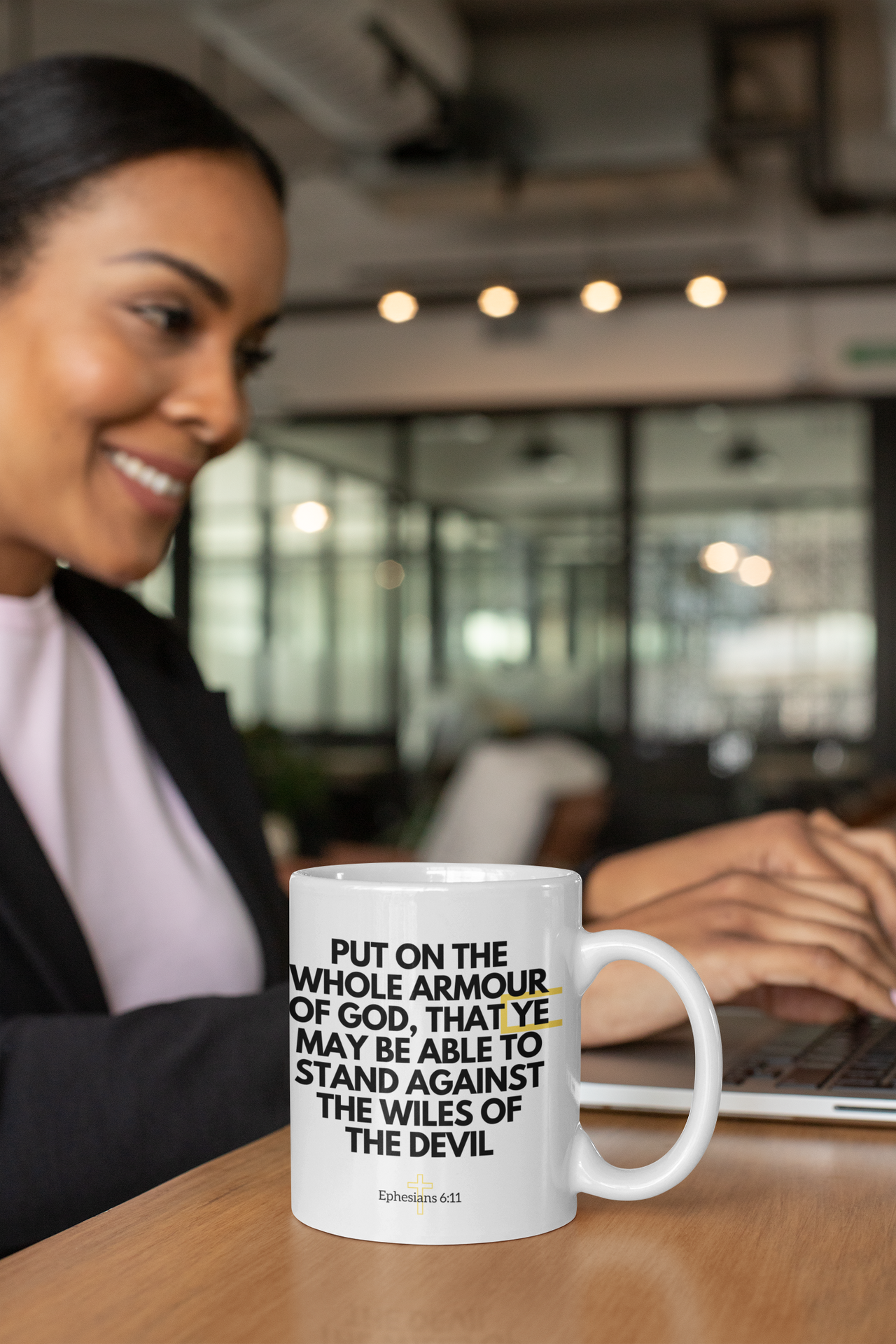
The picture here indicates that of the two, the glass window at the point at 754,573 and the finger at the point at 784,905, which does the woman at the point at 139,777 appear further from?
the glass window at the point at 754,573

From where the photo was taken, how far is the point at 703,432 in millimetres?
6590

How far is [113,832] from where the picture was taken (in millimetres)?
1179

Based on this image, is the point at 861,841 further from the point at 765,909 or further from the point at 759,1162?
the point at 759,1162

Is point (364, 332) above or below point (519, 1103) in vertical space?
above

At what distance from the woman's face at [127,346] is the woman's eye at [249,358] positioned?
15 millimetres

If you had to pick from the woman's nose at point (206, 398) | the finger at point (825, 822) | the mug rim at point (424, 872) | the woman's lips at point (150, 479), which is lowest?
the finger at point (825, 822)

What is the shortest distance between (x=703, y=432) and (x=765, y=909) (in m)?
6.04

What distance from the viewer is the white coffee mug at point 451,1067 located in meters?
0.49

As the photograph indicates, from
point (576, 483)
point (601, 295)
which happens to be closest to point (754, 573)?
point (576, 483)

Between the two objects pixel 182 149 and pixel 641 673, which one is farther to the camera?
pixel 641 673

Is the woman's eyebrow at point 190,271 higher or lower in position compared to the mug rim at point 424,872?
higher

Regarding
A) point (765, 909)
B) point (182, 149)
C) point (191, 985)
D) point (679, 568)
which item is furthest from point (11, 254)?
point (679, 568)

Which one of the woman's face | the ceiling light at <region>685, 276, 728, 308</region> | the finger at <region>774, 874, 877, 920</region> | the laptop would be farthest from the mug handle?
the ceiling light at <region>685, 276, 728, 308</region>

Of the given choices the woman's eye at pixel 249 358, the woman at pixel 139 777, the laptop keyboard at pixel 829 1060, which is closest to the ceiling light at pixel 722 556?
the woman at pixel 139 777
